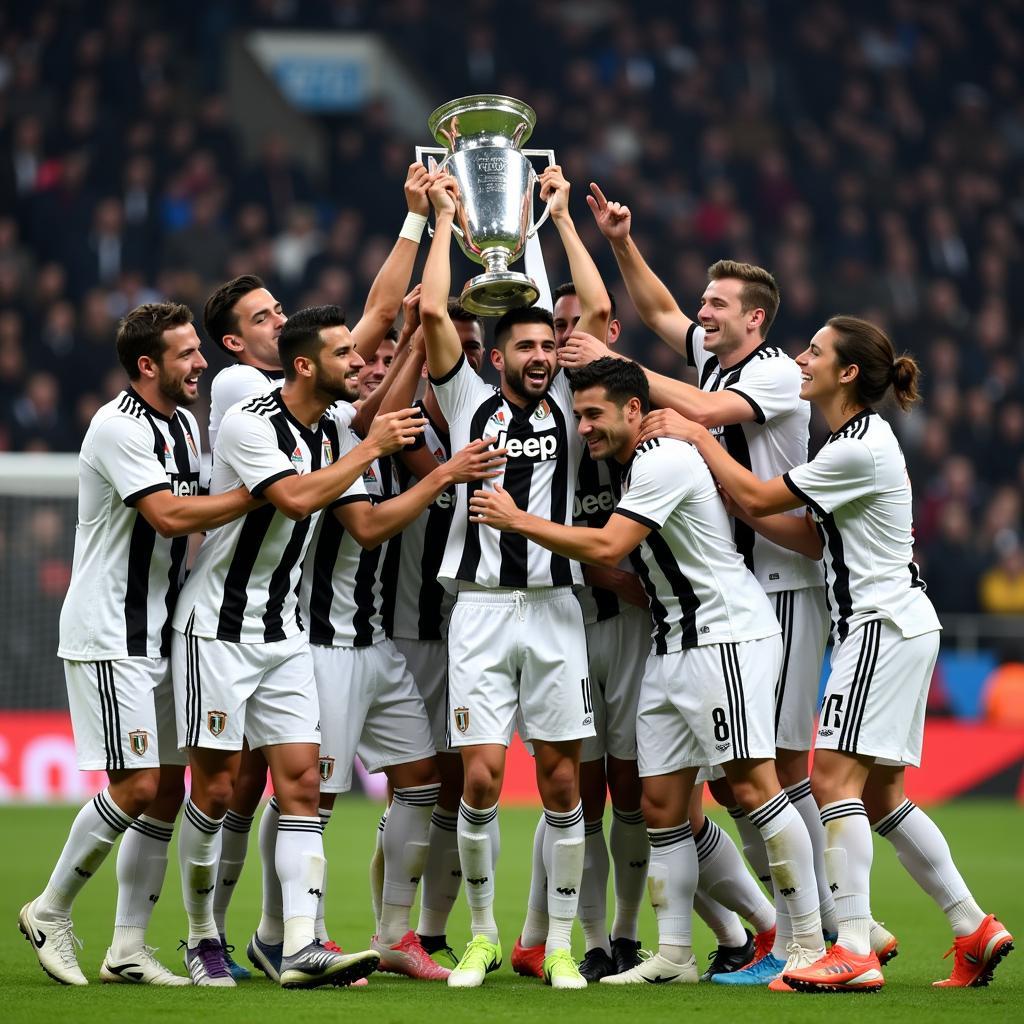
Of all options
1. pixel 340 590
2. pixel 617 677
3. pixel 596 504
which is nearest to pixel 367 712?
pixel 340 590

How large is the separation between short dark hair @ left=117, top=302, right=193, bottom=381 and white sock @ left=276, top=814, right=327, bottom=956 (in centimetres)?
173

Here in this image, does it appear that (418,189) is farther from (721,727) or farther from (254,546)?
(721,727)

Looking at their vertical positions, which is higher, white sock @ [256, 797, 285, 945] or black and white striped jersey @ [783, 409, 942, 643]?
black and white striped jersey @ [783, 409, 942, 643]

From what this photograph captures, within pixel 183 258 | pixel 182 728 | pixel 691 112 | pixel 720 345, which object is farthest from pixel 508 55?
pixel 182 728

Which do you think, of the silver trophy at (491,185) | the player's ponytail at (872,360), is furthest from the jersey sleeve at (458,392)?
the player's ponytail at (872,360)

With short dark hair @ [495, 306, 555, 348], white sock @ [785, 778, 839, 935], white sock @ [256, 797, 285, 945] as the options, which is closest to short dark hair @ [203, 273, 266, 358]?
short dark hair @ [495, 306, 555, 348]

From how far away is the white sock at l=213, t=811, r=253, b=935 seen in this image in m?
5.95

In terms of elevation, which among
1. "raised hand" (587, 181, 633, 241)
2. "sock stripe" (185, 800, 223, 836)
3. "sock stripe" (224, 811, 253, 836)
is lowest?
"sock stripe" (224, 811, 253, 836)

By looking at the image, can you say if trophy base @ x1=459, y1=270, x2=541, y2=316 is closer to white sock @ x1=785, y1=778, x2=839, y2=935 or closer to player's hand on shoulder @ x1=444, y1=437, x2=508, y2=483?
player's hand on shoulder @ x1=444, y1=437, x2=508, y2=483

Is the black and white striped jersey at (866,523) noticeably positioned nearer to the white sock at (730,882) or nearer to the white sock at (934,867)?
the white sock at (934,867)

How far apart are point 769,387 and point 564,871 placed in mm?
1941

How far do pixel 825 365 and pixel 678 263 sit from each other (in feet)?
36.6

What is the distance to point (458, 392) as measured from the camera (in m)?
5.67

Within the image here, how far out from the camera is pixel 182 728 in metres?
5.28
